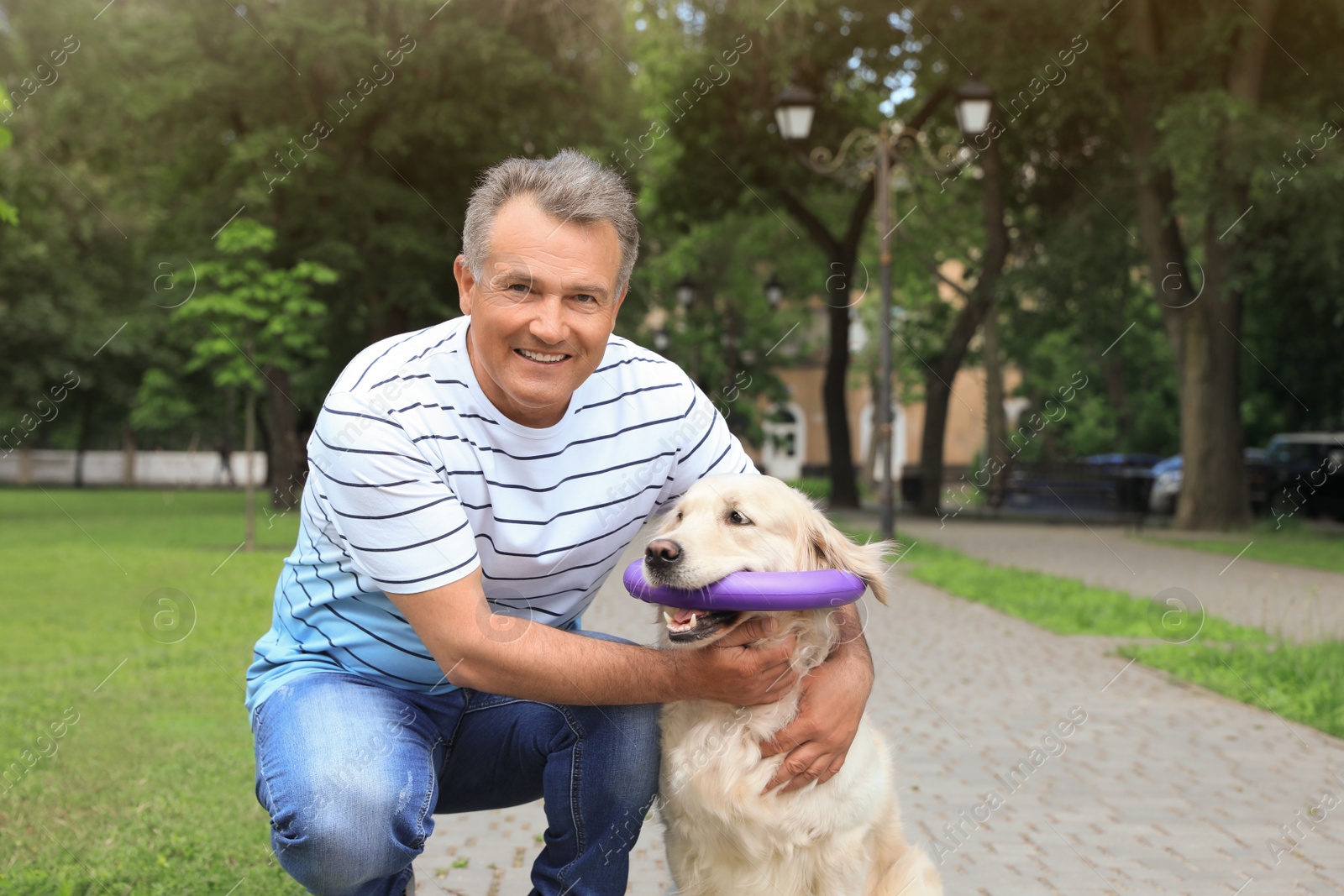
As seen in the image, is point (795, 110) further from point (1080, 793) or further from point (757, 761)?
point (757, 761)

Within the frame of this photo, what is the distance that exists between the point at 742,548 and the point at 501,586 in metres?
0.65

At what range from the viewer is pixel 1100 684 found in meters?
8.25

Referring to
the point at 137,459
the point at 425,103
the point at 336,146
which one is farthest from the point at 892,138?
the point at 137,459

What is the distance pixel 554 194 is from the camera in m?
2.93

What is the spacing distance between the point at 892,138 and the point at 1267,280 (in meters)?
7.50

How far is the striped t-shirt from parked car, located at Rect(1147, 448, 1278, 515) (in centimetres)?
2195

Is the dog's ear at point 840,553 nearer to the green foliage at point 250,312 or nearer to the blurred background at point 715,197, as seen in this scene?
the blurred background at point 715,197

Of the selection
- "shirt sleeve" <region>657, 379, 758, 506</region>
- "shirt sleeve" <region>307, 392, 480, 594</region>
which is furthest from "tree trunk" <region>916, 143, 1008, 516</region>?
"shirt sleeve" <region>307, 392, 480, 594</region>

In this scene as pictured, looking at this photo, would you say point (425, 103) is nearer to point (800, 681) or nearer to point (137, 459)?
point (800, 681)

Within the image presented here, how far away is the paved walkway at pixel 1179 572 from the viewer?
10914 mm

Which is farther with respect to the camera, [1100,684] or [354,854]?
[1100,684]

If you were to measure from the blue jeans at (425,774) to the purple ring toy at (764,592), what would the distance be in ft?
1.15

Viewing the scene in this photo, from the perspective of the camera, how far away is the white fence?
47750 mm

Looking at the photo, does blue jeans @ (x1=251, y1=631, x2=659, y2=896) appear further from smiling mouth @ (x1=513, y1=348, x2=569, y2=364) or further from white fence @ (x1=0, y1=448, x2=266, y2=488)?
white fence @ (x1=0, y1=448, x2=266, y2=488)
